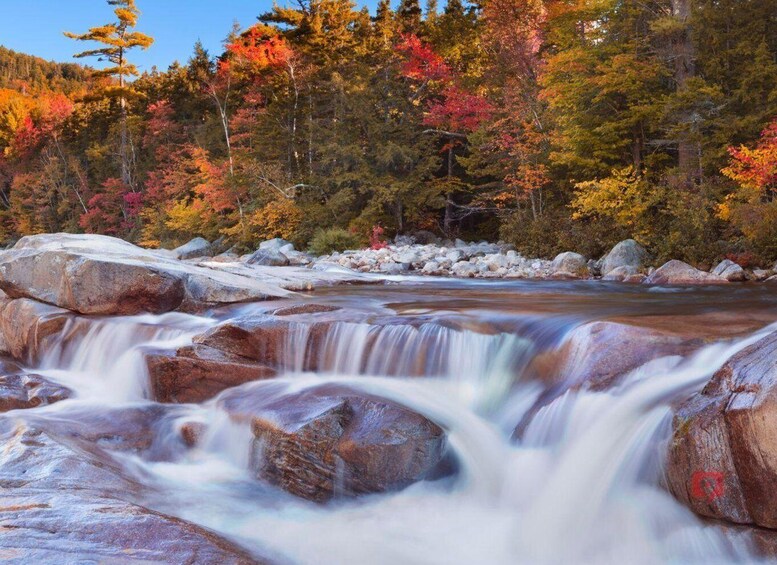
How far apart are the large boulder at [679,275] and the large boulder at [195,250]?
19.3 m

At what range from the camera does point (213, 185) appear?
87.4 feet

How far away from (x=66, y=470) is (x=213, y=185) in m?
24.4

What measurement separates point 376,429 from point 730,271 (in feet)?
A: 32.7

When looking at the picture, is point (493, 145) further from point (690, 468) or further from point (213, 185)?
point (690, 468)

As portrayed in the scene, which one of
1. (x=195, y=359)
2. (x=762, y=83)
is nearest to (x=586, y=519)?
(x=195, y=359)

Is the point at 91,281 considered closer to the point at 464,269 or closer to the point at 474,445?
the point at 474,445

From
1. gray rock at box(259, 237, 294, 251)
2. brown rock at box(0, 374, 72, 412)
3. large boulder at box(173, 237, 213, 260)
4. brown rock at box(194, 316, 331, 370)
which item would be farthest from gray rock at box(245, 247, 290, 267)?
brown rock at box(194, 316, 331, 370)

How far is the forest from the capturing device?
13711mm

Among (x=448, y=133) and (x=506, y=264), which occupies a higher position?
(x=448, y=133)

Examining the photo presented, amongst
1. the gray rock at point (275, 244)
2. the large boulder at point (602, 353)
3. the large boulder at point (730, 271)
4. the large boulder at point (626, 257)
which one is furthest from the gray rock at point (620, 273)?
the gray rock at point (275, 244)

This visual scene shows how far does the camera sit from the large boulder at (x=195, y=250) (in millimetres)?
25469

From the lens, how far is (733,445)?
10.1ft

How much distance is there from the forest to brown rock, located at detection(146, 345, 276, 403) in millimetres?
10642

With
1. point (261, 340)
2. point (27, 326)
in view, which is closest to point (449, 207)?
point (27, 326)
